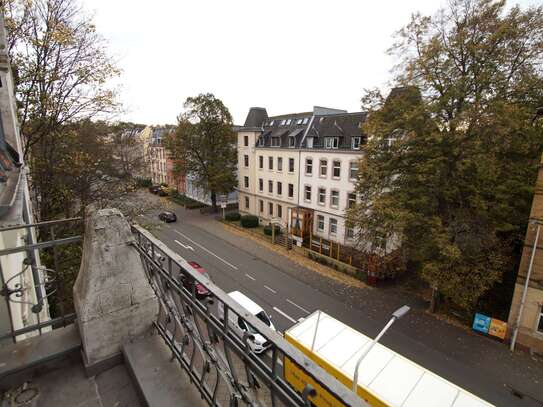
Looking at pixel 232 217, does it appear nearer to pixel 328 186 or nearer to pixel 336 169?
pixel 328 186

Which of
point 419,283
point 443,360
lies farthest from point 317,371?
point 419,283

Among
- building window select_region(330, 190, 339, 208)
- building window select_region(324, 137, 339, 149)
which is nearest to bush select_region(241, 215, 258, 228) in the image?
building window select_region(330, 190, 339, 208)

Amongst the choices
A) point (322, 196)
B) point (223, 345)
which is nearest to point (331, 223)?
point (322, 196)

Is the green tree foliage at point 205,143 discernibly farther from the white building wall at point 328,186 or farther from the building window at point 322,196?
the building window at point 322,196

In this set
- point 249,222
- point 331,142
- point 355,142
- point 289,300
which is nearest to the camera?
point 289,300

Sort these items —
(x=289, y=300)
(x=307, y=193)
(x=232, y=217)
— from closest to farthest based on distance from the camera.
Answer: (x=289, y=300)
(x=307, y=193)
(x=232, y=217)

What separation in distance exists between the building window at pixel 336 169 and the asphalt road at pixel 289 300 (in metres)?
8.38

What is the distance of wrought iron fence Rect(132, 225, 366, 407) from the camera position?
1.45 metres

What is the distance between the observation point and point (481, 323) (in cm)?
1266

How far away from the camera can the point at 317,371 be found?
4.22 feet

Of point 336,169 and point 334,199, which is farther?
point 334,199

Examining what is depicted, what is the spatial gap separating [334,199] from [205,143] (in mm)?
16296

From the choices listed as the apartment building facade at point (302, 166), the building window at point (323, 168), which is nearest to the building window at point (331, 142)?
the apartment building facade at point (302, 166)

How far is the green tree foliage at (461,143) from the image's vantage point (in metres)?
10.9
